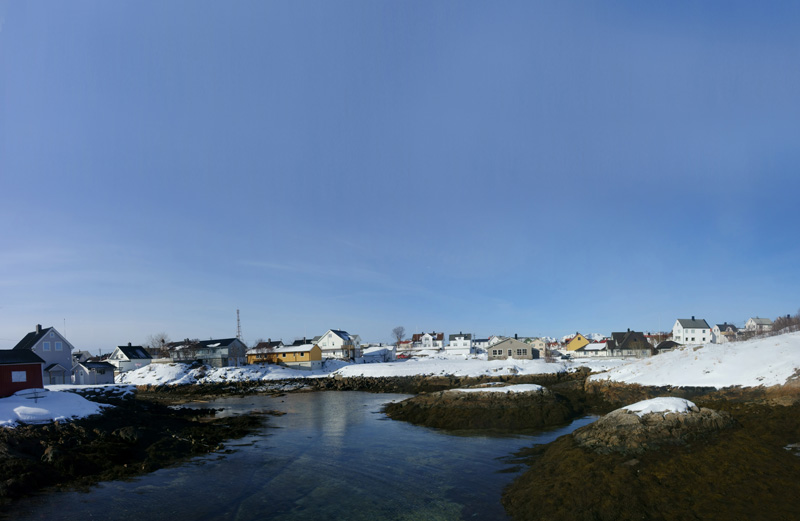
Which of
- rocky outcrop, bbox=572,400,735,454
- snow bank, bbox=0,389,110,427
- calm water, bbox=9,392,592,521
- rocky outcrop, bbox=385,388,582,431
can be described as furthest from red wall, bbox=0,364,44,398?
rocky outcrop, bbox=572,400,735,454

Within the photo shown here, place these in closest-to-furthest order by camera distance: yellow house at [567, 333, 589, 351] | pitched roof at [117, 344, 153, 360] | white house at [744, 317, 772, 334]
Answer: pitched roof at [117, 344, 153, 360] < yellow house at [567, 333, 589, 351] < white house at [744, 317, 772, 334]

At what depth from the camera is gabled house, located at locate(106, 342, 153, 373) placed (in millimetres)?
80481

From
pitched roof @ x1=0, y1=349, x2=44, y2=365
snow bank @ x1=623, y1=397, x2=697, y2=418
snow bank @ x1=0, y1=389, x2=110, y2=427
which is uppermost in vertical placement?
pitched roof @ x1=0, y1=349, x2=44, y2=365

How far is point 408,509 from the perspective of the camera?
44.5ft

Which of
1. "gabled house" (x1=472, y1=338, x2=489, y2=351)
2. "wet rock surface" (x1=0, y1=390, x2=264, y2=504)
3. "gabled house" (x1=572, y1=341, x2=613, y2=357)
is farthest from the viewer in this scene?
"gabled house" (x1=472, y1=338, x2=489, y2=351)

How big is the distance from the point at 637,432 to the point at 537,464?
3.85 metres

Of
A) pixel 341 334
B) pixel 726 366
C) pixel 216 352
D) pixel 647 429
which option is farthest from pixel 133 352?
pixel 726 366

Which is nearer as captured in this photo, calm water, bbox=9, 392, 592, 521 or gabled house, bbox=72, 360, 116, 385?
calm water, bbox=9, 392, 592, 521

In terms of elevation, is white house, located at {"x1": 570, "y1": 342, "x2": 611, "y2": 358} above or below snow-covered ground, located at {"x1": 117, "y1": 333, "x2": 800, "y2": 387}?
below

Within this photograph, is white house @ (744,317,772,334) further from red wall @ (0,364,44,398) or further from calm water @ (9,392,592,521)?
red wall @ (0,364,44,398)

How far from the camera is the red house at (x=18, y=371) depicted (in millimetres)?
28125

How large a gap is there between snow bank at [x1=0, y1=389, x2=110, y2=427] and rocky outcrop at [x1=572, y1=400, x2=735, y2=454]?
27.2m

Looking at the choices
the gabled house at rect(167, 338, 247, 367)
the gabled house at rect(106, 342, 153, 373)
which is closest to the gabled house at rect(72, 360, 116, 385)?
the gabled house at rect(106, 342, 153, 373)

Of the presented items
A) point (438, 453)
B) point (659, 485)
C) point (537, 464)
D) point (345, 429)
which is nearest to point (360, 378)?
point (345, 429)
